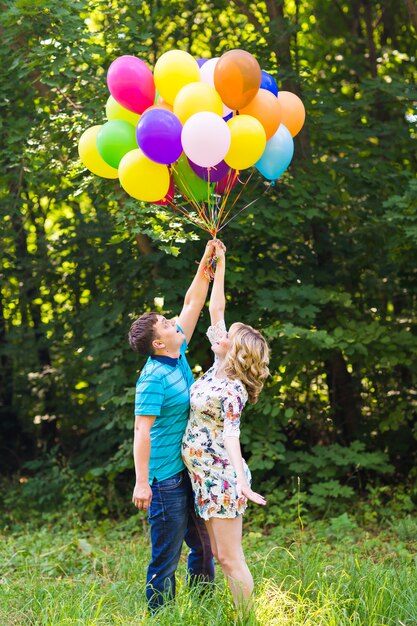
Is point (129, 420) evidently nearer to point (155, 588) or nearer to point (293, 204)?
point (293, 204)

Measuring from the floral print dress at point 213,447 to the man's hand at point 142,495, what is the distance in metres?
0.21

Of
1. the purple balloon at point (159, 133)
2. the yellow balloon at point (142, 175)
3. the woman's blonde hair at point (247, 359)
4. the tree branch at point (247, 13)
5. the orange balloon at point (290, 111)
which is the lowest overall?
the woman's blonde hair at point (247, 359)

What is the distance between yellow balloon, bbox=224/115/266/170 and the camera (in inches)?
143

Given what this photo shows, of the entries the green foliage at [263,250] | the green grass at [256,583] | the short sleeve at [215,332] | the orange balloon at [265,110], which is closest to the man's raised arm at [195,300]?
the short sleeve at [215,332]

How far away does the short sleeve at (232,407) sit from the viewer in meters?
3.13

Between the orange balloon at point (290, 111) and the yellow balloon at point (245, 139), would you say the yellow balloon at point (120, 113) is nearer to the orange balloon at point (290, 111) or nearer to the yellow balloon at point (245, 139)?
the yellow balloon at point (245, 139)

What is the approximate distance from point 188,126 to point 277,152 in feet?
2.14

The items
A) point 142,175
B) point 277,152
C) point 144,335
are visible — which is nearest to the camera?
point 144,335

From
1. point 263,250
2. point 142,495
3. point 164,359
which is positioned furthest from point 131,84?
point 263,250

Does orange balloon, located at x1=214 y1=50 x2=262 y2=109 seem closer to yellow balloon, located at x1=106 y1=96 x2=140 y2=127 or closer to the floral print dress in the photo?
yellow balloon, located at x1=106 y1=96 x2=140 y2=127

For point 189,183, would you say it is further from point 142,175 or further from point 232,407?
point 232,407

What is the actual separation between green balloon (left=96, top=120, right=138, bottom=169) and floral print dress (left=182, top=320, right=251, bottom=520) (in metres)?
1.26

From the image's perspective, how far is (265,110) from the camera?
3.77 metres

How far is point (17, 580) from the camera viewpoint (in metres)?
4.53
